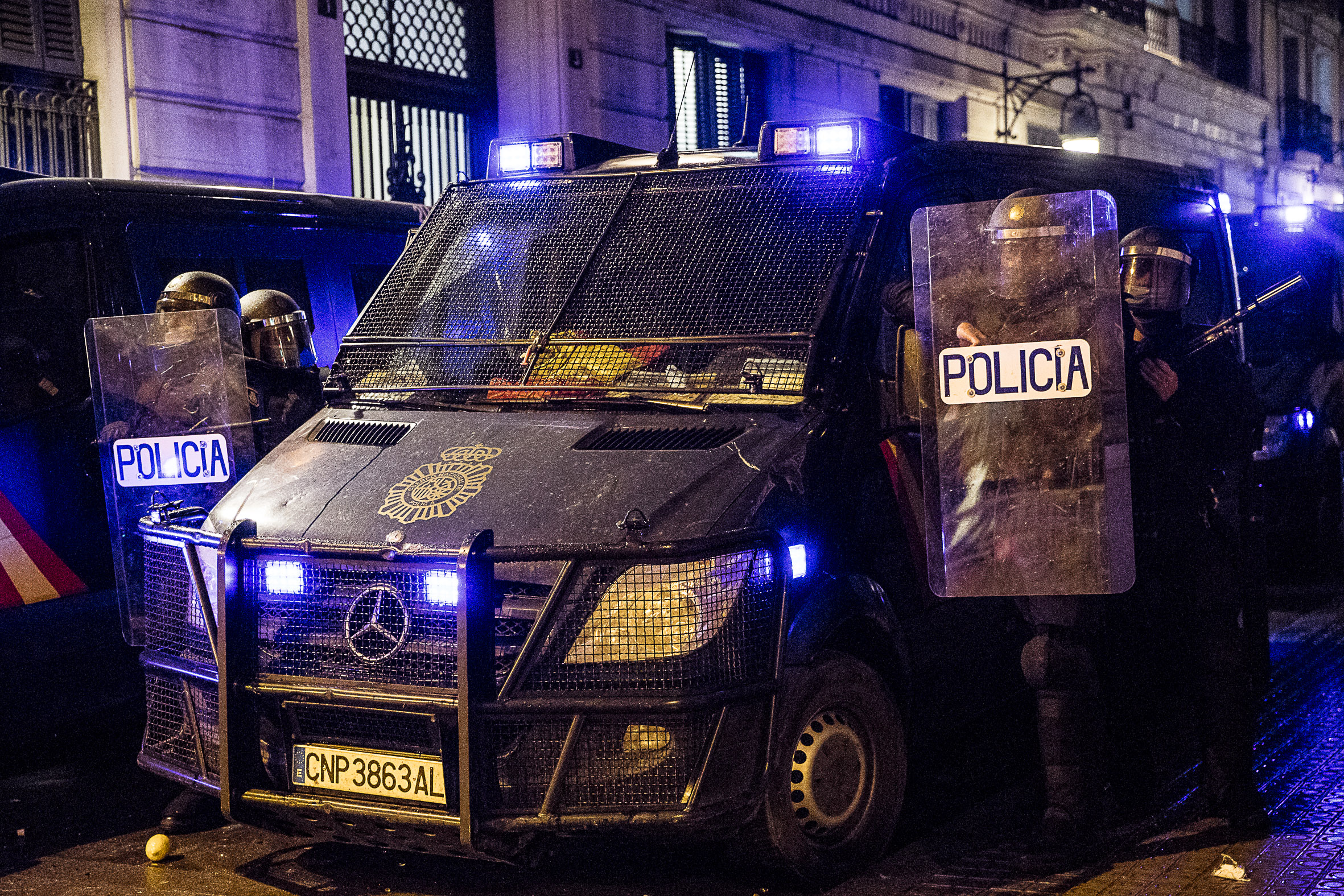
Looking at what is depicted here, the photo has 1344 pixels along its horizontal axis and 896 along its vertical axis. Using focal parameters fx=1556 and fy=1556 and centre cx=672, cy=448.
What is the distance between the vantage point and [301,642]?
4691 mm

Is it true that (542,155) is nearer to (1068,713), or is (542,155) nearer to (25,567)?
(25,567)

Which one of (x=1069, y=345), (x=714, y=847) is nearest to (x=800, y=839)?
(x=714, y=847)

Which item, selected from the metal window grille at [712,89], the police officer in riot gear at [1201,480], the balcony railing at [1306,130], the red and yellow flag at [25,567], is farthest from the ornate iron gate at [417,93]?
the balcony railing at [1306,130]

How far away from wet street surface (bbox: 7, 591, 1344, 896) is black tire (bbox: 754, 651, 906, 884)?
0.48 feet

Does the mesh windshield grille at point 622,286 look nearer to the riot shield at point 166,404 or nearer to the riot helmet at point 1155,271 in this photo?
the riot shield at point 166,404

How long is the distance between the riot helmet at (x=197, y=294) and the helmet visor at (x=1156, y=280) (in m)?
3.61

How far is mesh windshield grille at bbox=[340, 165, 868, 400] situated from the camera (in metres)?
5.34

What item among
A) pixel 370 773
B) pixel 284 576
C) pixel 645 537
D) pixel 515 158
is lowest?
pixel 370 773

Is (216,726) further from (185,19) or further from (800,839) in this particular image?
(185,19)

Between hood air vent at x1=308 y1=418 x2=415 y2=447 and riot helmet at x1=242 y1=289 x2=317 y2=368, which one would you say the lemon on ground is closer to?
hood air vent at x1=308 y1=418 x2=415 y2=447

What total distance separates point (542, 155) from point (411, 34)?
8373 millimetres

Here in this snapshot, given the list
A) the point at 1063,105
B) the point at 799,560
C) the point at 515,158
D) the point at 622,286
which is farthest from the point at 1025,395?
the point at 1063,105

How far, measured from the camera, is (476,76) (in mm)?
14883

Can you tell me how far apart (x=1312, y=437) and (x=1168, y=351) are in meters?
6.27
